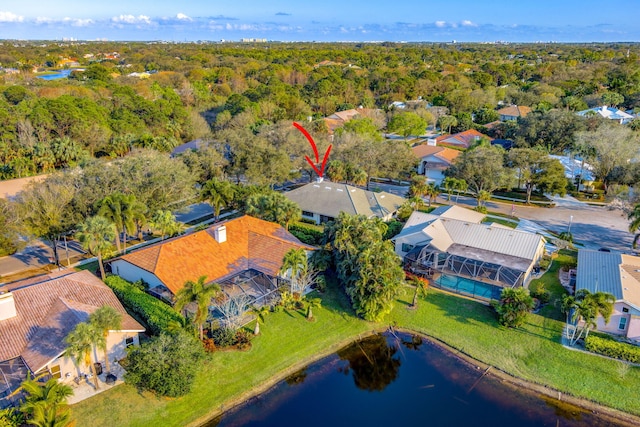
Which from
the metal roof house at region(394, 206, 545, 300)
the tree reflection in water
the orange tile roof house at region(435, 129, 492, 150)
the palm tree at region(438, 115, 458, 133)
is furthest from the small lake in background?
the palm tree at region(438, 115, 458, 133)

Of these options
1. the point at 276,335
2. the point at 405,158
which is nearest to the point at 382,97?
the point at 405,158

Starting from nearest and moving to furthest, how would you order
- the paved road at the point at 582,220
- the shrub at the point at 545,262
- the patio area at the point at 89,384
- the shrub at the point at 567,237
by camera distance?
the patio area at the point at 89,384, the shrub at the point at 545,262, the shrub at the point at 567,237, the paved road at the point at 582,220

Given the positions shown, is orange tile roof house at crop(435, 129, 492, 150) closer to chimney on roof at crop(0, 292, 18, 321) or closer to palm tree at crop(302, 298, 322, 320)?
palm tree at crop(302, 298, 322, 320)

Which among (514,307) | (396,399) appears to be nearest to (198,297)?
(396,399)

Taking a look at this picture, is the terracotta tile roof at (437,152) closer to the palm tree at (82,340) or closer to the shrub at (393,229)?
the shrub at (393,229)

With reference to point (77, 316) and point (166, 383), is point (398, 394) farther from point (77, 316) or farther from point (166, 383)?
point (77, 316)

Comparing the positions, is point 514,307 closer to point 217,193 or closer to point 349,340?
point 349,340

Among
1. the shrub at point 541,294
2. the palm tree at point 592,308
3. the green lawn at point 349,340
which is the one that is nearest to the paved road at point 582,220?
the shrub at point 541,294
